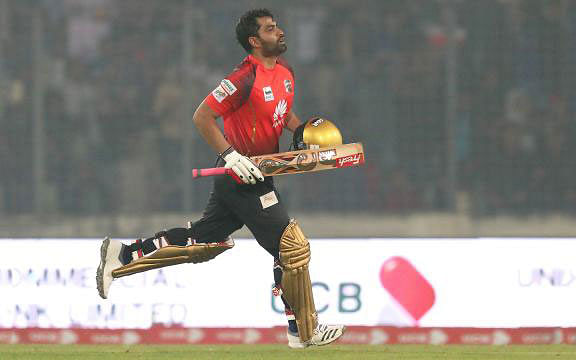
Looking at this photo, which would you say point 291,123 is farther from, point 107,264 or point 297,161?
point 107,264

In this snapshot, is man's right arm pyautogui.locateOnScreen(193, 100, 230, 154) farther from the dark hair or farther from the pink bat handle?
the dark hair

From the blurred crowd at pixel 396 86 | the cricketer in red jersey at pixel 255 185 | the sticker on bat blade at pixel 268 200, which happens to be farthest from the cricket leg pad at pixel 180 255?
the blurred crowd at pixel 396 86

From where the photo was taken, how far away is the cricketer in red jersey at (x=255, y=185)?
6.45 m

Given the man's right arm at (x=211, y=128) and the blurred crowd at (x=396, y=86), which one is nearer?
the man's right arm at (x=211, y=128)

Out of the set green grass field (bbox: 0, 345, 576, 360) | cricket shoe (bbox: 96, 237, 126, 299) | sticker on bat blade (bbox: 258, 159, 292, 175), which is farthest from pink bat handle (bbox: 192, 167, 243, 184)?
green grass field (bbox: 0, 345, 576, 360)

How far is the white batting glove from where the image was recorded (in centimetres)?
638

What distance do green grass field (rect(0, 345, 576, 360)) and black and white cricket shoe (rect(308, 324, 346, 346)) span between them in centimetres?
21

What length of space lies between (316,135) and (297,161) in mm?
168

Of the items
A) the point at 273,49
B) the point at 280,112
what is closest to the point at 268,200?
the point at 280,112

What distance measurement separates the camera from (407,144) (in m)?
8.77

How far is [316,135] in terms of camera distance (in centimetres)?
656

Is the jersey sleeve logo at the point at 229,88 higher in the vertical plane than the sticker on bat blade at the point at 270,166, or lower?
higher

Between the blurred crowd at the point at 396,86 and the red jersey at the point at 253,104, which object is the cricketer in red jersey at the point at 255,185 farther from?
the blurred crowd at the point at 396,86

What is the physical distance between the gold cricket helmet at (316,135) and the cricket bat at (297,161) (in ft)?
0.13
